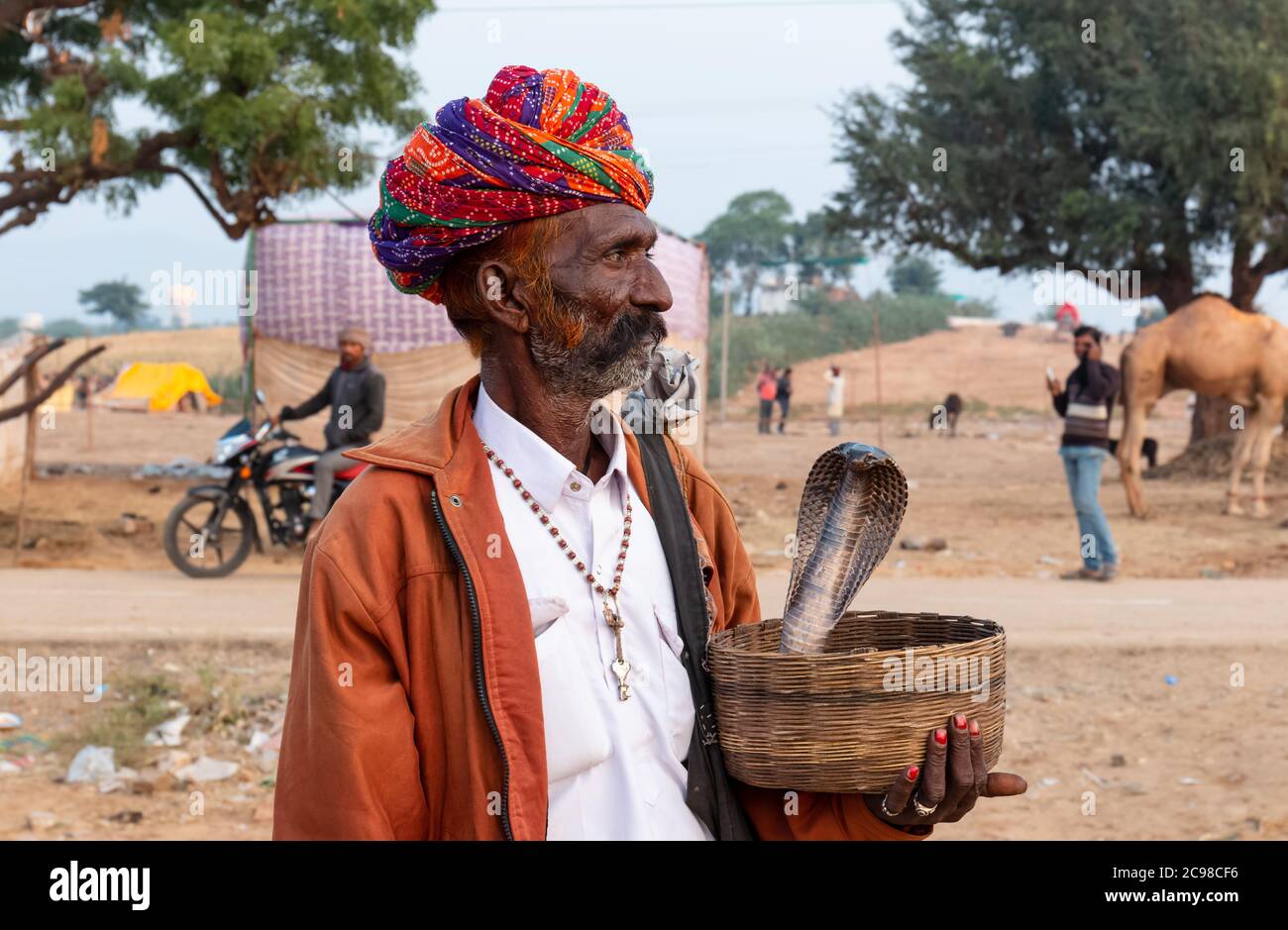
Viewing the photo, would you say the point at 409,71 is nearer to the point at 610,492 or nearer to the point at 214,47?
the point at 214,47

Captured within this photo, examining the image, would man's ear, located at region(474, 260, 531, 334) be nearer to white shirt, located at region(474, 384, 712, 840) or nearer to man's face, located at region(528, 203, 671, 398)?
man's face, located at region(528, 203, 671, 398)

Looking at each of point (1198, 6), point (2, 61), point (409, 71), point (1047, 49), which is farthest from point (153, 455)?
point (1198, 6)

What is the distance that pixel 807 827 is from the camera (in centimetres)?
210

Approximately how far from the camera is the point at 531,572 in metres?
2.04

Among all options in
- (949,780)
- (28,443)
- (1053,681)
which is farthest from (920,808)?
(28,443)

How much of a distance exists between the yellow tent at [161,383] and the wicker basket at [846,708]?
19.9 m

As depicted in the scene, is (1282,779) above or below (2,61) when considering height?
below

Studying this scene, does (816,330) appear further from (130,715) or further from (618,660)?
(618,660)

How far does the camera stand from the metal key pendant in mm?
2033

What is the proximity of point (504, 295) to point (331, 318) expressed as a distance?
43.0 ft

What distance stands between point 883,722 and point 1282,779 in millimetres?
5061

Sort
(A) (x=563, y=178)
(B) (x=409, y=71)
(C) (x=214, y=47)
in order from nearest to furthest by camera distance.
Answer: (A) (x=563, y=178)
(C) (x=214, y=47)
(B) (x=409, y=71)

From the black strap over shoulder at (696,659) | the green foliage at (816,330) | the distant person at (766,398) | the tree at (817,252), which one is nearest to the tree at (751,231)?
the tree at (817,252)

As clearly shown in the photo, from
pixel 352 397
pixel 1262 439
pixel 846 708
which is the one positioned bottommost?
pixel 1262 439
